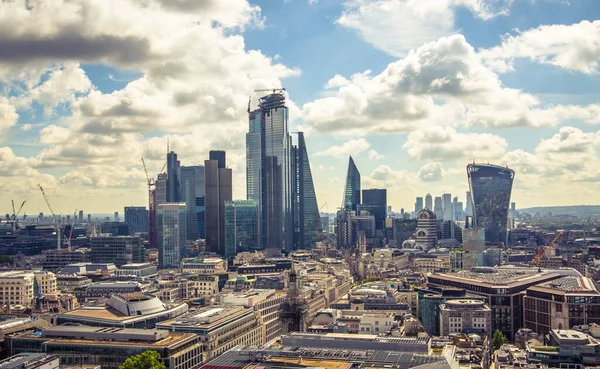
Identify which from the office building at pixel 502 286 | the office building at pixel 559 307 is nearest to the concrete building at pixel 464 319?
the office building at pixel 559 307

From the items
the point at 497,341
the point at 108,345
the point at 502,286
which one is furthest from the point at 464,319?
the point at 108,345

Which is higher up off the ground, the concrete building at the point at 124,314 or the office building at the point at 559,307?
the concrete building at the point at 124,314

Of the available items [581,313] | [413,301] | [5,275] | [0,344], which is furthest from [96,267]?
[581,313]

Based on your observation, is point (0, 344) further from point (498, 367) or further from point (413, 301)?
point (413, 301)

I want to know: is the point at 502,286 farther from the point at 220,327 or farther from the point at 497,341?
the point at 220,327

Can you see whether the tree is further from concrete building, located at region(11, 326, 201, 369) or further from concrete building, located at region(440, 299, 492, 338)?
concrete building, located at region(440, 299, 492, 338)

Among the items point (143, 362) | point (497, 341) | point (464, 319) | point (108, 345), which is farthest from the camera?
point (464, 319)

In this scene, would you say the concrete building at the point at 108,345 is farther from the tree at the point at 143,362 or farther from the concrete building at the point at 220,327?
the concrete building at the point at 220,327
